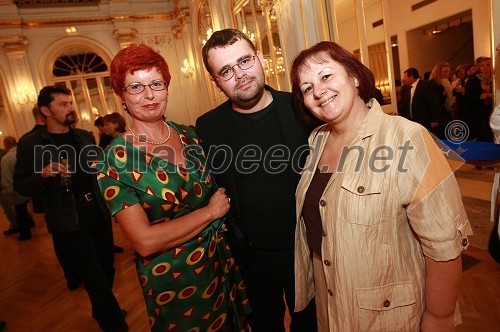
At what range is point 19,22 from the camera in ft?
27.6

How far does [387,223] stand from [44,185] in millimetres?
2311

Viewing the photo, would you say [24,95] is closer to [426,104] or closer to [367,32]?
[367,32]

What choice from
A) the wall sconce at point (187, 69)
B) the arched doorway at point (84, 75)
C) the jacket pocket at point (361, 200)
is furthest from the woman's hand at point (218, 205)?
the arched doorway at point (84, 75)

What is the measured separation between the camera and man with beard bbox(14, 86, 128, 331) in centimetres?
222

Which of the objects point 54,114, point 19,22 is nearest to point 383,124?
point 54,114

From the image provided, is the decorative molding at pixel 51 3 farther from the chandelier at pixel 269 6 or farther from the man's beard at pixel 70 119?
the man's beard at pixel 70 119

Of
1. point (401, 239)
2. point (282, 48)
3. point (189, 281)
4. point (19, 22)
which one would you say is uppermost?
point (19, 22)

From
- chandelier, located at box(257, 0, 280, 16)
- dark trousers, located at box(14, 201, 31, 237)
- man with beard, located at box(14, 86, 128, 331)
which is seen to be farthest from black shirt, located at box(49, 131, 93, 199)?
dark trousers, located at box(14, 201, 31, 237)

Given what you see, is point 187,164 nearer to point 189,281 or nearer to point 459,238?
point 189,281

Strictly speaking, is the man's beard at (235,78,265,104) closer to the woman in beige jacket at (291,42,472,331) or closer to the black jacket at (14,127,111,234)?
the woman in beige jacket at (291,42,472,331)

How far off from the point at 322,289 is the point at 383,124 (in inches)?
30.3

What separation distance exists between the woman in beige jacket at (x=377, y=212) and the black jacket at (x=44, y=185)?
1883mm

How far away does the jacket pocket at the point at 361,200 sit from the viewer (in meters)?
0.99

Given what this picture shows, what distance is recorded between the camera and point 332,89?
112 centimetres
